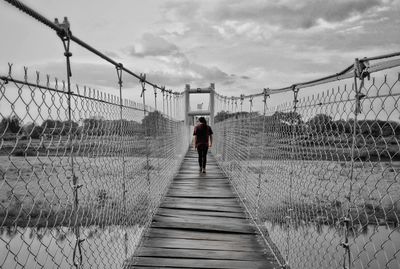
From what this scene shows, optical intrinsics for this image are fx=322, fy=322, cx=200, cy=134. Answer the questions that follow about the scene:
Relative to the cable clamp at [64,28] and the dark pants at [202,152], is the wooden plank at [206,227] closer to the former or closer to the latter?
the cable clamp at [64,28]

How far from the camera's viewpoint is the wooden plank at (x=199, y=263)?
8.71ft

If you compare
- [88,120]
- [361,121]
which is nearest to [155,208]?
[88,120]

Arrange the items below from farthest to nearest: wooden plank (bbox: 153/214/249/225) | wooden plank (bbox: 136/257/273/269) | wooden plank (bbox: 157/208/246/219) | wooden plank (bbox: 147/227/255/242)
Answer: wooden plank (bbox: 157/208/246/219)
wooden plank (bbox: 153/214/249/225)
wooden plank (bbox: 147/227/255/242)
wooden plank (bbox: 136/257/273/269)

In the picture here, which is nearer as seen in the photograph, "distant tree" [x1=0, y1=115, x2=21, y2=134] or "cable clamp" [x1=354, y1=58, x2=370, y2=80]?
"distant tree" [x1=0, y1=115, x2=21, y2=134]

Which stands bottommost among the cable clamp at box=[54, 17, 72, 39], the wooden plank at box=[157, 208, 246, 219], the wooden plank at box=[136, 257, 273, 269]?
the wooden plank at box=[136, 257, 273, 269]

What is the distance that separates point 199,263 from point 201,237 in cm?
59

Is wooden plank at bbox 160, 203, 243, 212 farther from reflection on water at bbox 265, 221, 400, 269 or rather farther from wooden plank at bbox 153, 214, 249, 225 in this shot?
reflection on water at bbox 265, 221, 400, 269

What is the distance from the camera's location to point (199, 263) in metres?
2.71

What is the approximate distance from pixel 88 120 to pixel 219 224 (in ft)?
7.81

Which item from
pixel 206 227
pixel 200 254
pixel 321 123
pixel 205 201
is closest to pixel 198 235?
pixel 206 227

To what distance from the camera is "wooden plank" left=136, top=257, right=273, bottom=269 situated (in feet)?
8.71

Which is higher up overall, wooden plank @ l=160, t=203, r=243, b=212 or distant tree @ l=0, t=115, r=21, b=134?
distant tree @ l=0, t=115, r=21, b=134

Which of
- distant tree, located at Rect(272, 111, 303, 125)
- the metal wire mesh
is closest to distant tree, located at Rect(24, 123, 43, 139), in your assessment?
the metal wire mesh

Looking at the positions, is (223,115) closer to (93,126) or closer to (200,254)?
(200,254)
